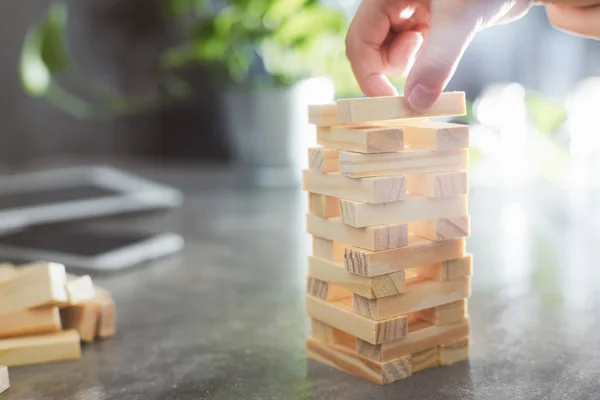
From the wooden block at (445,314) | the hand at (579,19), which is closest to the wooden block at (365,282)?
the wooden block at (445,314)

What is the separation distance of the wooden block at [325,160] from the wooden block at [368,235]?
0.09m

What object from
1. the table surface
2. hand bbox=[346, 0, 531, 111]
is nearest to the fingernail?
hand bbox=[346, 0, 531, 111]

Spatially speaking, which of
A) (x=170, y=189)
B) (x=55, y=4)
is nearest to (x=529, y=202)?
(x=170, y=189)

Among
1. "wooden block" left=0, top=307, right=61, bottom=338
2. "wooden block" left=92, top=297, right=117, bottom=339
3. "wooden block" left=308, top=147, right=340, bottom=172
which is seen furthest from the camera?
"wooden block" left=92, top=297, right=117, bottom=339

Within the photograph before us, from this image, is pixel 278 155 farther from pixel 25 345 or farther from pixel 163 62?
pixel 25 345

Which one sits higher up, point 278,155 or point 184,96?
point 184,96

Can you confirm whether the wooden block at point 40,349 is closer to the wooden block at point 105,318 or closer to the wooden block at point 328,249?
the wooden block at point 105,318

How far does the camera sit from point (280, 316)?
1.56m

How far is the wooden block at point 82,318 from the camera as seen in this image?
4.64 feet

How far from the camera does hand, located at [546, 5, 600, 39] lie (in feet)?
4.33

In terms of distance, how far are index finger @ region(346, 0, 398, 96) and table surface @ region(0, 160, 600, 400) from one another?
520 mm

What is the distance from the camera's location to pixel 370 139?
1127 mm

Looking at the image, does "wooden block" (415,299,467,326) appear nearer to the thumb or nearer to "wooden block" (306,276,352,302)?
"wooden block" (306,276,352,302)

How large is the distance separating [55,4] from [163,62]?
604mm
